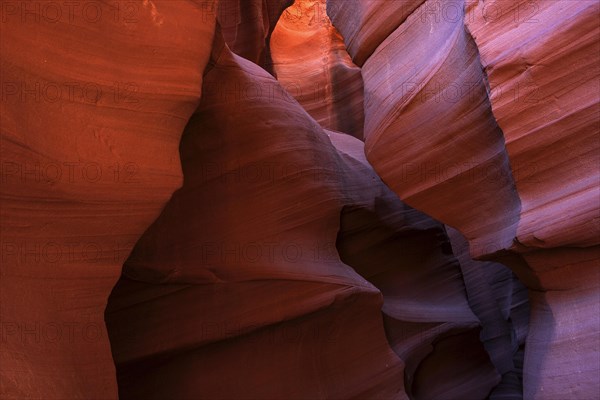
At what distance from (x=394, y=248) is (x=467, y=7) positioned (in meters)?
2.89

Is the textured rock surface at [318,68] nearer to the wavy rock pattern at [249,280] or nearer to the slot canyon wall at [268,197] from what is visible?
the slot canyon wall at [268,197]

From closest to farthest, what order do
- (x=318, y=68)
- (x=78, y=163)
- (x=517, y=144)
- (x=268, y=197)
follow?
(x=78, y=163), (x=517, y=144), (x=268, y=197), (x=318, y=68)

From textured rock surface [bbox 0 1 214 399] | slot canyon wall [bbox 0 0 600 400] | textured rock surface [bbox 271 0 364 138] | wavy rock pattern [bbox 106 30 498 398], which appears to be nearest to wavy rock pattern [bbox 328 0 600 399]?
slot canyon wall [bbox 0 0 600 400]

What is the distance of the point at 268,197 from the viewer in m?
4.93

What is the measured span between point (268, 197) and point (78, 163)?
7.44ft

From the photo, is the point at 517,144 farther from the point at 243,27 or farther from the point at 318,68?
the point at 318,68

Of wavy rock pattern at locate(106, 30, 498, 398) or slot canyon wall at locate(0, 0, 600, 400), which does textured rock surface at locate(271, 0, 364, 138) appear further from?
wavy rock pattern at locate(106, 30, 498, 398)

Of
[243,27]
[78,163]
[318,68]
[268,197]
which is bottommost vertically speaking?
[268,197]

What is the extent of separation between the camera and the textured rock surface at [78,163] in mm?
2615

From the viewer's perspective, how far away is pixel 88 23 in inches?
114

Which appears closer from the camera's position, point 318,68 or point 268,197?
point 268,197

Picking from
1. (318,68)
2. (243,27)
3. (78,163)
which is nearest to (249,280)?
(78,163)

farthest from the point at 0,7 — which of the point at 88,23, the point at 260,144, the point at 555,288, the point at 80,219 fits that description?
the point at 555,288

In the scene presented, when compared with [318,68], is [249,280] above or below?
below
